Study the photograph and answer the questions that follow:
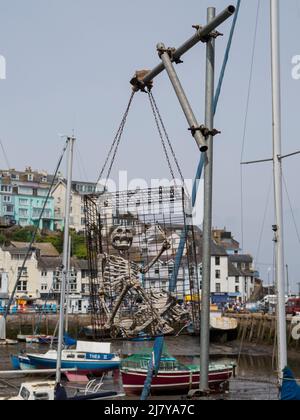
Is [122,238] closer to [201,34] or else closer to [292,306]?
[201,34]

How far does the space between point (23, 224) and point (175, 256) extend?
9863cm

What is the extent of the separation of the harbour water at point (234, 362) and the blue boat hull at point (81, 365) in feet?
1.96

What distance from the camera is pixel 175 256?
17.3 m

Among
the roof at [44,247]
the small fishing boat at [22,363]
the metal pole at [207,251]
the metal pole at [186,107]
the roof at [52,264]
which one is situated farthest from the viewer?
the roof at [44,247]

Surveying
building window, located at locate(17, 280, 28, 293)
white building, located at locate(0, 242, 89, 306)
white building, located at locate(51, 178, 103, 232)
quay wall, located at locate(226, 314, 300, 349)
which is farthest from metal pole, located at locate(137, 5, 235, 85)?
white building, located at locate(51, 178, 103, 232)

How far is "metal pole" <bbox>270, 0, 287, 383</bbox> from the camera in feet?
43.3

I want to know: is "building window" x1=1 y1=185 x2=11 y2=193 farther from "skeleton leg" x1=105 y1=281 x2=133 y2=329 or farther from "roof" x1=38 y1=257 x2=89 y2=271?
"skeleton leg" x1=105 y1=281 x2=133 y2=329

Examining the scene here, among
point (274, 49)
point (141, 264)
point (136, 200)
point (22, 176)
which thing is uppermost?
point (22, 176)

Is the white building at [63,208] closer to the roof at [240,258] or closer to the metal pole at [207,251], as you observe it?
the roof at [240,258]

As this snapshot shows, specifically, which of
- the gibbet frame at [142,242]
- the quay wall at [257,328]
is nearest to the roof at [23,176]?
the quay wall at [257,328]

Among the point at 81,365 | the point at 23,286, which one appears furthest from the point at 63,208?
the point at 81,365

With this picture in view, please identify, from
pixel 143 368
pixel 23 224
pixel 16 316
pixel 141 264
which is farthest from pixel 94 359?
pixel 23 224

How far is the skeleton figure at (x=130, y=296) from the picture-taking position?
16.0m
